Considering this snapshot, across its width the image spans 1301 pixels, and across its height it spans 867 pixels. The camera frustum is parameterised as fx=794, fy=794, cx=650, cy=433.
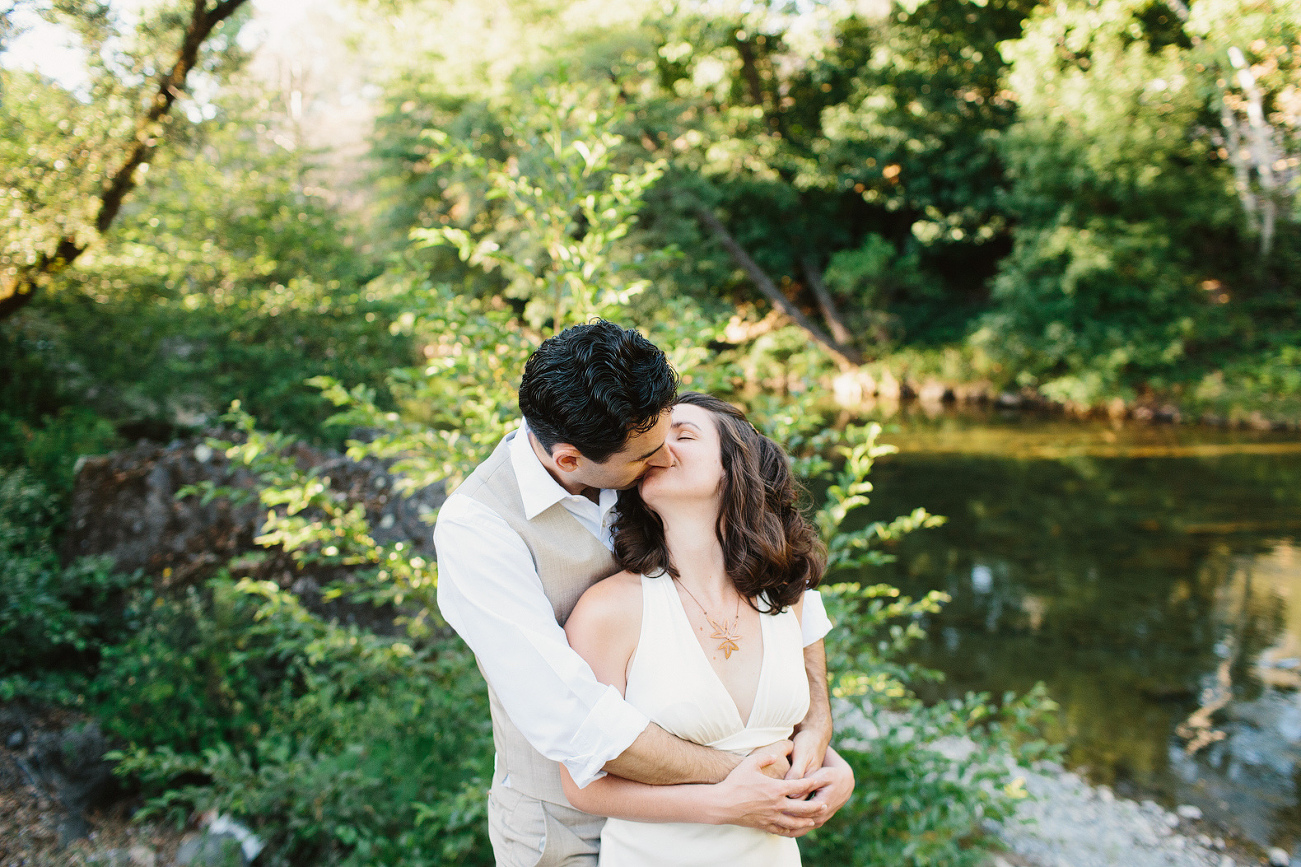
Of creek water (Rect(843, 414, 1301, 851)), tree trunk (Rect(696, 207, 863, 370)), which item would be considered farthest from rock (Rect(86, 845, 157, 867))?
tree trunk (Rect(696, 207, 863, 370))

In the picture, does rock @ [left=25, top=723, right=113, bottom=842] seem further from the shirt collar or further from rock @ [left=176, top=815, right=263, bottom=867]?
the shirt collar

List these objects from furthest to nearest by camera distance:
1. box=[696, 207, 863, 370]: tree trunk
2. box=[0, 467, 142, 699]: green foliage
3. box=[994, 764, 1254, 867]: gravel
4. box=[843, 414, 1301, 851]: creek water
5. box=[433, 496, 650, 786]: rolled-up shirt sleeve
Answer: box=[696, 207, 863, 370]: tree trunk < box=[843, 414, 1301, 851]: creek water < box=[994, 764, 1254, 867]: gravel < box=[0, 467, 142, 699]: green foliage < box=[433, 496, 650, 786]: rolled-up shirt sleeve

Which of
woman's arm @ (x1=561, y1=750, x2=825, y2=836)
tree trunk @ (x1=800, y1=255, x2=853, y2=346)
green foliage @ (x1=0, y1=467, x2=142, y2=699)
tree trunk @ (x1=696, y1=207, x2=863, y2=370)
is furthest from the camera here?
tree trunk @ (x1=800, y1=255, x2=853, y2=346)

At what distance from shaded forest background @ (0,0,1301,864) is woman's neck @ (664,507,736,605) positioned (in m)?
1.18

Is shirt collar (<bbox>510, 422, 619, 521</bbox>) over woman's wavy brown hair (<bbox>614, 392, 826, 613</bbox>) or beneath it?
over

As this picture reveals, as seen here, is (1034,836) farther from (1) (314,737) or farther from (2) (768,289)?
(2) (768,289)

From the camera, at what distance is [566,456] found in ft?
5.71

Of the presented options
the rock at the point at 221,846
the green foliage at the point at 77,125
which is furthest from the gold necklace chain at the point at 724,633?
the green foliage at the point at 77,125

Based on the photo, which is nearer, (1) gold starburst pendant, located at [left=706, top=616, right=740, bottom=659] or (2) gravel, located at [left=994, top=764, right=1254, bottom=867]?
(1) gold starburst pendant, located at [left=706, top=616, right=740, bottom=659]

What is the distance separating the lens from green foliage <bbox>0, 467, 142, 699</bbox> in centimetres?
438

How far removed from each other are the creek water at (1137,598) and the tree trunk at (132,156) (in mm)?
5539

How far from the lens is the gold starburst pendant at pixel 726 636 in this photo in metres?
1.90

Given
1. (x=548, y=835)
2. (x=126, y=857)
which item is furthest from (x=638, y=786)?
(x=126, y=857)

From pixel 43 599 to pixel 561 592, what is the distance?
4.21m
